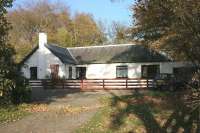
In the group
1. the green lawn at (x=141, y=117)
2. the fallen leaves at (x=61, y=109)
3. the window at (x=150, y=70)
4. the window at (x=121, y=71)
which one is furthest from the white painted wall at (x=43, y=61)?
the fallen leaves at (x=61, y=109)

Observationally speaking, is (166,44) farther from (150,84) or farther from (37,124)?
(150,84)

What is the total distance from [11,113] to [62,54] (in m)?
26.2

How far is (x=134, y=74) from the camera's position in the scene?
4272 cm

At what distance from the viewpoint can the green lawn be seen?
1777 centimetres

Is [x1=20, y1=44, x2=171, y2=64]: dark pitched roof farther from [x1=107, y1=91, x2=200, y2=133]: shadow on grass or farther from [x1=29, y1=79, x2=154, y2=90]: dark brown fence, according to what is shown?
[x1=107, y1=91, x2=200, y2=133]: shadow on grass

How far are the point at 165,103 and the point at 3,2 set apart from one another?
11105 millimetres

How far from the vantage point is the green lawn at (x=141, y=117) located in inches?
699

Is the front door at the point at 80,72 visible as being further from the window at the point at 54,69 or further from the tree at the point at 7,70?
the tree at the point at 7,70

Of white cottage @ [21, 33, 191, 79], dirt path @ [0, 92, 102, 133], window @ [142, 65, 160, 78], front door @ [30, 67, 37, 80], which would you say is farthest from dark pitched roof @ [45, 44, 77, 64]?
dirt path @ [0, 92, 102, 133]

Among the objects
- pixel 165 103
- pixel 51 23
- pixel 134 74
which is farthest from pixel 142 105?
pixel 51 23

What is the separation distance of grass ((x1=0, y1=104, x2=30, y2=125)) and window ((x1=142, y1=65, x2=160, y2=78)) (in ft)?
69.2

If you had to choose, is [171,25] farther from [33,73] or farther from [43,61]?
[33,73]

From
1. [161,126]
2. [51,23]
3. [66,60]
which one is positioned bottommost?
[161,126]

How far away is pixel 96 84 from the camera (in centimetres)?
3634
